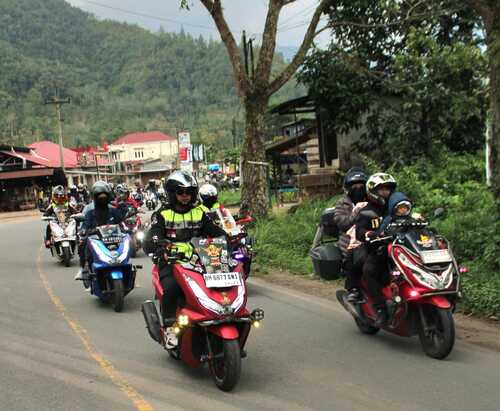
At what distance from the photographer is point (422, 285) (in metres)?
5.61

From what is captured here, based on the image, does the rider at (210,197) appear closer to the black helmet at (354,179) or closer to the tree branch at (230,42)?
the black helmet at (354,179)

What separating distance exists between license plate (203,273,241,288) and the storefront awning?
47.1 metres

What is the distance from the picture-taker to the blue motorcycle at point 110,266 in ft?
29.0

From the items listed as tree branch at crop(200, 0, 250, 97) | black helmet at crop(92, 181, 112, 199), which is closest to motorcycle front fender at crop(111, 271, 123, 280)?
black helmet at crop(92, 181, 112, 199)

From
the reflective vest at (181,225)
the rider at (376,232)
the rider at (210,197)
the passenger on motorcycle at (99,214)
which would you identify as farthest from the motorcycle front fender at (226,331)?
the passenger on motorcycle at (99,214)

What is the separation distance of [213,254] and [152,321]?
1.21m

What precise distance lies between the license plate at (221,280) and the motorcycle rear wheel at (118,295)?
3.76 metres

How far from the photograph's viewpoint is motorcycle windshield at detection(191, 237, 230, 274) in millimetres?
5363

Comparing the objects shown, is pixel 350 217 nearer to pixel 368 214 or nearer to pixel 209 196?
pixel 368 214

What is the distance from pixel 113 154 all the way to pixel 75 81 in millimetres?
75646

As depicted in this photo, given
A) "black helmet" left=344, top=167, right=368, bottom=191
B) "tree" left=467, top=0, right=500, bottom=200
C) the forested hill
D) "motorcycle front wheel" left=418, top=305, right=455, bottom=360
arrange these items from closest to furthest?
"motorcycle front wheel" left=418, top=305, right=455, bottom=360, "tree" left=467, top=0, right=500, bottom=200, "black helmet" left=344, top=167, right=368, bottom=191, the forested hill

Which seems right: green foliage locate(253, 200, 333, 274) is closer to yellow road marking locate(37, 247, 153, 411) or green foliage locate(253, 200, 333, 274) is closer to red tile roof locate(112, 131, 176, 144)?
yellow road marking locate(37, 247, 153, 411)

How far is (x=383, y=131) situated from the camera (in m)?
20.5

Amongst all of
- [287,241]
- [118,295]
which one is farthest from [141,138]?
[118,295]
